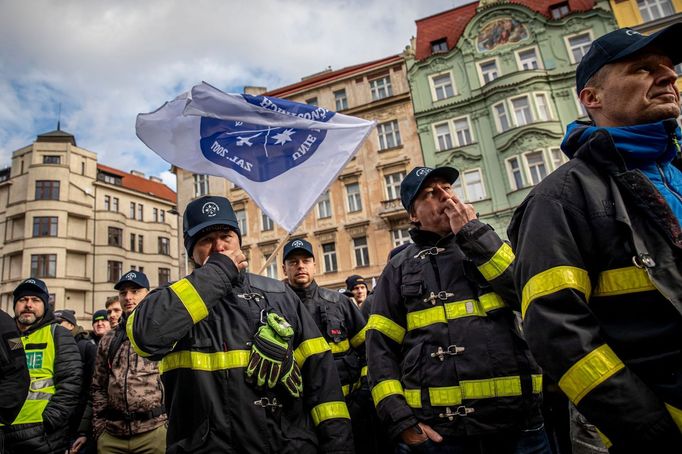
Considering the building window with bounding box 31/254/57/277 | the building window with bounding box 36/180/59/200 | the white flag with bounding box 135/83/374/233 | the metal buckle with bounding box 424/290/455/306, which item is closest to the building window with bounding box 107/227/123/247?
the building window with bounding box 31/254/57/277

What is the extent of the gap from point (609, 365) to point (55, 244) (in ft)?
134

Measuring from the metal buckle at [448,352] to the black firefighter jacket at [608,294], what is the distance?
871 millimetres

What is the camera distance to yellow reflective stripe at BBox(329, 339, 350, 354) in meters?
4.42

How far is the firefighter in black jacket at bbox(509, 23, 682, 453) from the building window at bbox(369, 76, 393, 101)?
86.1 ft

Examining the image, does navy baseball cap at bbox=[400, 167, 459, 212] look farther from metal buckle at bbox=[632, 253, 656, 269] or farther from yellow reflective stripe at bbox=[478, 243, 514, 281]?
metal buckle at bbox=[632, 253, 656, 269]

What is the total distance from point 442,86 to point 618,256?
2604 centimetres

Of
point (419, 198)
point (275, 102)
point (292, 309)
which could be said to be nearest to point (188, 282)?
point (292, 309)

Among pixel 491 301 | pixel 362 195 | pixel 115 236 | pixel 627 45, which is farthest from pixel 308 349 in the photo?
pixel 115 236

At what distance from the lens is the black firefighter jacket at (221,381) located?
7.29ft

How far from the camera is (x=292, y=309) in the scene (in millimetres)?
2855

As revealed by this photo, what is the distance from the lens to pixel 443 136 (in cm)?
2461

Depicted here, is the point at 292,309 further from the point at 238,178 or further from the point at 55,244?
the point at 55,244

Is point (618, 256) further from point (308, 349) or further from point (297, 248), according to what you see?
point (297, 248)

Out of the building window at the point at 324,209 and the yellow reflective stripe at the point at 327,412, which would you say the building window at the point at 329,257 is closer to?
the building window at the point at 324,209
